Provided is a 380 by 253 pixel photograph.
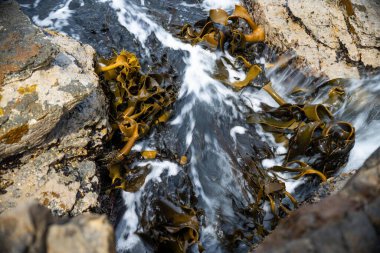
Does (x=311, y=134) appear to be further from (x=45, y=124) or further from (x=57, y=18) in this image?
(x=57, y=18)

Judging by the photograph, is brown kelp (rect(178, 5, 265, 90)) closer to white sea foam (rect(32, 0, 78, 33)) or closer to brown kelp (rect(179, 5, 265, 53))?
brown kelp (rect(179, 5, 265, 53))

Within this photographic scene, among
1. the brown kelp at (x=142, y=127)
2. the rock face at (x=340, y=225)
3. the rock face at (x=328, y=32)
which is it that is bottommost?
the brown kelp at (x=142, y=127)

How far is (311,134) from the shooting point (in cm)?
337

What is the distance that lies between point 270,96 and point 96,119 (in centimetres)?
205

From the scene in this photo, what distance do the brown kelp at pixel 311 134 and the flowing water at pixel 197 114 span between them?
10 cm

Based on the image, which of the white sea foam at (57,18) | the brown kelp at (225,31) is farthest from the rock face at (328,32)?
the white sea foam at (57,18)

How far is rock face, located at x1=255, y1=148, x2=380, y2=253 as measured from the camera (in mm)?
1206

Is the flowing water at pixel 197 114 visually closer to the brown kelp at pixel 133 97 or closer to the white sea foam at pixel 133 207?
the white sea foam at pixel 133 207

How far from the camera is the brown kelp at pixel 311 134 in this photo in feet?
10.8

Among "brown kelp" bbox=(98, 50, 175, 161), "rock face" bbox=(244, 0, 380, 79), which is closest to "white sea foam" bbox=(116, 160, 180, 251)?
"brown kelp" bbox=(98, 50, 175, 161)

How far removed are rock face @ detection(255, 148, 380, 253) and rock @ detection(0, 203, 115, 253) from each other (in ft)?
2.03

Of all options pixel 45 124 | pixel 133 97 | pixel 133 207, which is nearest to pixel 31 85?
pixel 45 124

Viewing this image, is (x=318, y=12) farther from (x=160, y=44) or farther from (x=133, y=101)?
(x=133, y=101)

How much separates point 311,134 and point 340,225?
225 centimetres
